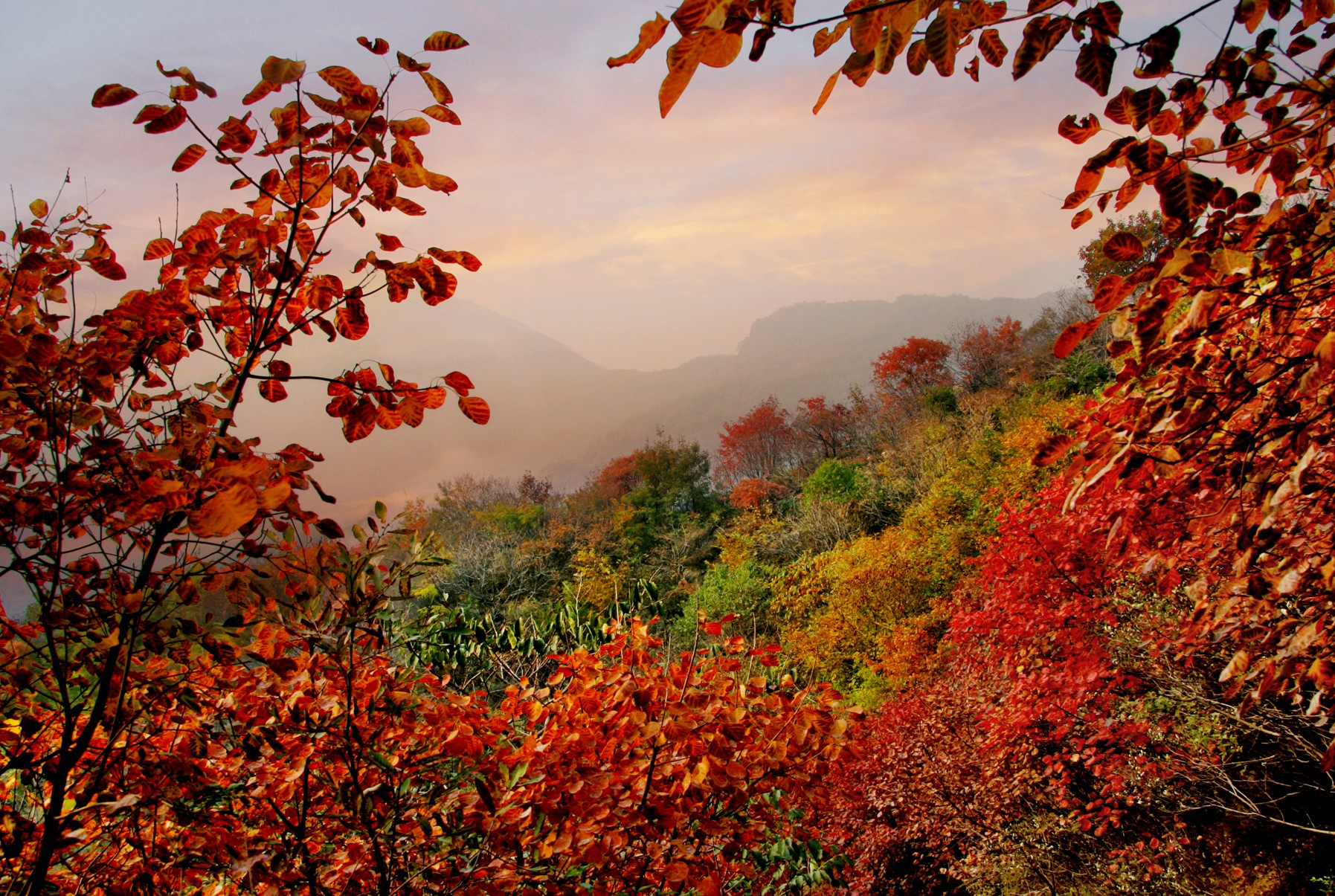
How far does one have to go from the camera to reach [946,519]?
1191 centimetres

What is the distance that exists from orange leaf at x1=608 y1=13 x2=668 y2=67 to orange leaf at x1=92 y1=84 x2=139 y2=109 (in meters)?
1.38

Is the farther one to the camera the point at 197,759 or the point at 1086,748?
the point at 1086,748

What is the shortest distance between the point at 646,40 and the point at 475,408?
1.11 meters

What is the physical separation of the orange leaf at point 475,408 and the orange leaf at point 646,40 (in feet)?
3.45

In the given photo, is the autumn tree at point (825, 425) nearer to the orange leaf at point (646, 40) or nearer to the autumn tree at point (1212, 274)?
the autumn tree at point (1212, 274)

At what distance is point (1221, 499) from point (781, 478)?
28.0 meters

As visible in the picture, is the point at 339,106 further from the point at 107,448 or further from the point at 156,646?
the point at 156,646

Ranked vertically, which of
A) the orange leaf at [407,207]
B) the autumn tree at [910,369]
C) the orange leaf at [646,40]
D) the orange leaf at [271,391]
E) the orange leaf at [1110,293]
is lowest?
the orange leaf at [1110,293]

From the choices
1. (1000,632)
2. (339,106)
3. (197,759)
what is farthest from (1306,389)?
(1000,632)

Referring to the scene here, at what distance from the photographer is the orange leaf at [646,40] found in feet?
2.77

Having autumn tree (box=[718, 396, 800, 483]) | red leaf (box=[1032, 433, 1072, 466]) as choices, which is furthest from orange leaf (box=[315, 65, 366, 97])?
autumn tree (box=[718, 396, 800, 483])

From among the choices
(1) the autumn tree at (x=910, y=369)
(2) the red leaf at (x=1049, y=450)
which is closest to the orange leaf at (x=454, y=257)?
(2) the red leaf at (x=1049, y=450)

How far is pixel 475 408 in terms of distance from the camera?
5.80ft

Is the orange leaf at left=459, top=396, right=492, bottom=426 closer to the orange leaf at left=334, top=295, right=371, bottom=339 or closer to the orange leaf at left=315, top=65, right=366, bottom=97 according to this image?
the orange leaf at left=334, top=295, right=371, bottom=339
